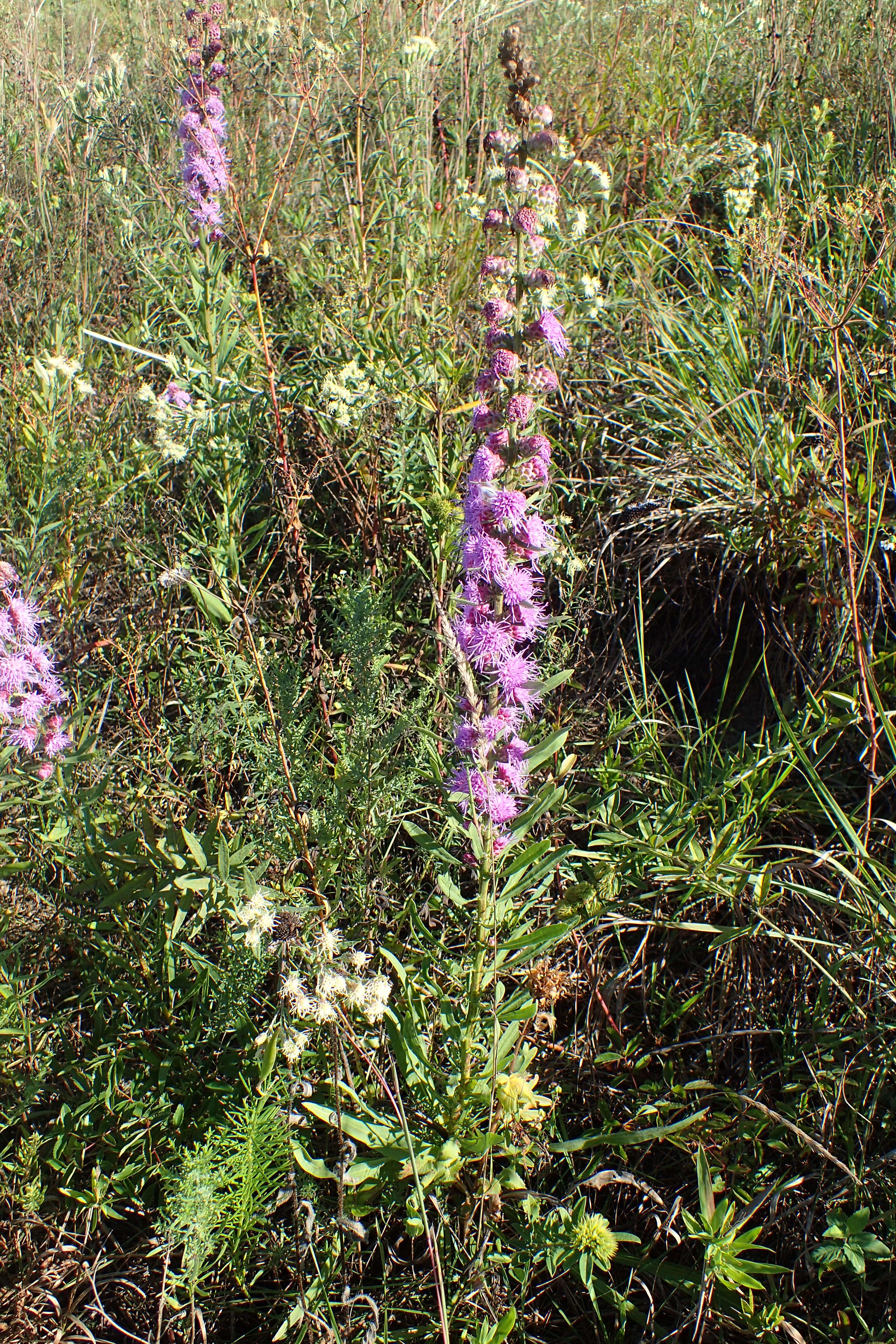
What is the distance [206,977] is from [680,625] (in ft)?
6.34

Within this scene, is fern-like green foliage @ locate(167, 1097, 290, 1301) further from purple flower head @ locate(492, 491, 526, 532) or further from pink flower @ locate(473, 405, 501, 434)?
pink flower @ locate(473, 405, 501, 434)

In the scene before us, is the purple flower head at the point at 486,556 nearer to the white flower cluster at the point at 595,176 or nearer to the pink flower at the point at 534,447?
the pink flower at the point at 534,447

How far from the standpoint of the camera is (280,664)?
84.5 inches

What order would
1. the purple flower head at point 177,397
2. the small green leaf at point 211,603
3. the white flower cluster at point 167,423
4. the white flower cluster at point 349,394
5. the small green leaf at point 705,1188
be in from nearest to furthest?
the small green leaf at point 705,1188 → the small green leaf at point 211,603 → the white flower cluster at point 167,423 → the white flower cluster at point 349,394 → the purple flower head at point 177,397

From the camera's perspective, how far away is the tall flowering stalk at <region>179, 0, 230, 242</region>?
3.62 m

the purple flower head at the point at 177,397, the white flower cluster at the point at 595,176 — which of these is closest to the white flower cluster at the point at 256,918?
the purple flower head at the point at 177,397

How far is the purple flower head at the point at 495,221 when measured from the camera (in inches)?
68.4

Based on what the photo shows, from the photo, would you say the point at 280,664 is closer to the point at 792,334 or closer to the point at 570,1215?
the point at 570,1215

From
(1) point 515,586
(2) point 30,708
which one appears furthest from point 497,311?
(2) point 30,708

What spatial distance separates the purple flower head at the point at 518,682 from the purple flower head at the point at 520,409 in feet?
1.58

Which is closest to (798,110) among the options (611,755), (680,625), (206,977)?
(680,625)

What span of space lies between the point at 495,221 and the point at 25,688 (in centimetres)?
163

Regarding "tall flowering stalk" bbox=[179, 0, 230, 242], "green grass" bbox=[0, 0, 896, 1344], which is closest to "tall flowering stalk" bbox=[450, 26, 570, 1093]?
"green grass" bbox=[0, 0, 896, 1344]

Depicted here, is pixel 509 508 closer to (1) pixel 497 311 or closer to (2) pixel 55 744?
(1) pixel 497 311
